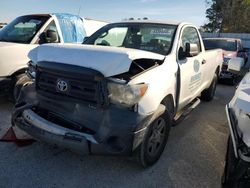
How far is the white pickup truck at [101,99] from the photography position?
297cm

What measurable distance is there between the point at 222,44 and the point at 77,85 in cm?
988

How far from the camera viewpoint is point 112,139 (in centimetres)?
299

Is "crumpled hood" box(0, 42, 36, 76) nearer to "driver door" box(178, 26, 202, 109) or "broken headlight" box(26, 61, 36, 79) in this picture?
"broken headlight" box(26, 61, 36, 79)

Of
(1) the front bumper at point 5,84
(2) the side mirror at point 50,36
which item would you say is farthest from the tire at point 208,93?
(1) the front bumper at point 5,84

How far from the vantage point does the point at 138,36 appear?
4648 mm

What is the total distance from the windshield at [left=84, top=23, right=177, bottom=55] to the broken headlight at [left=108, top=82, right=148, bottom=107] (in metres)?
1.33

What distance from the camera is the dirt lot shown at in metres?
3.22

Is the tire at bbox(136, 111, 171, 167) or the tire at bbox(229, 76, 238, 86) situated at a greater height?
the tire at bbox(136, 111, 171, 167)

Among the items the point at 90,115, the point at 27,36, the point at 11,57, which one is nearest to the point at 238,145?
the point at 90,115

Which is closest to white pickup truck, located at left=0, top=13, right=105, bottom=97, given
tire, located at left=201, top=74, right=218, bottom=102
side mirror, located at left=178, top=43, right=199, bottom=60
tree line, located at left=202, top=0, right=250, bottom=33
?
side mirror, located at left=178, top=43, right=199, bottom=60

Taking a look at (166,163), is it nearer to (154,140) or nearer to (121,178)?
(154,140)

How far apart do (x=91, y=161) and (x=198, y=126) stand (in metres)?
2.38

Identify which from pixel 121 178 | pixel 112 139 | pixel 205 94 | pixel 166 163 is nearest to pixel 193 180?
pixel 166 163

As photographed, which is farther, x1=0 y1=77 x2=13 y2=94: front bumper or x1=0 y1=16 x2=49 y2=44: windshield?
x1=0 y1=16 x2=49 y2=44: windshield
